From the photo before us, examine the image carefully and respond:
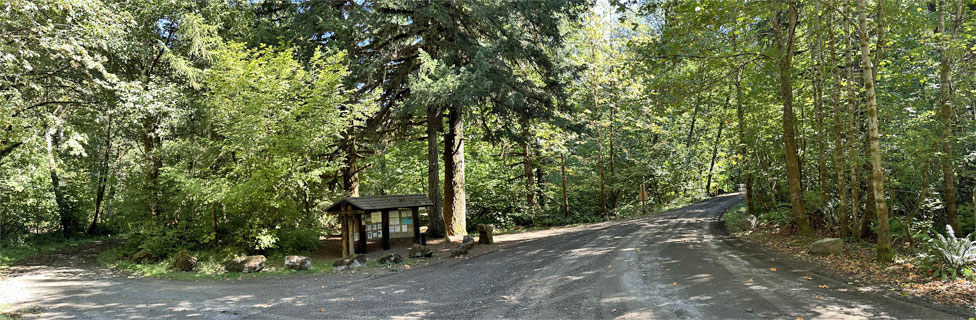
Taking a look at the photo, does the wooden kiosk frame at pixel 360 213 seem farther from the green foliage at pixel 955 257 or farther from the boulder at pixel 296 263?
the green foliage at pixel 955 257

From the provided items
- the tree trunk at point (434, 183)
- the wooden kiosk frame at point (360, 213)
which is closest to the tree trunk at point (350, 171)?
the tree trunk at point (434, 183)

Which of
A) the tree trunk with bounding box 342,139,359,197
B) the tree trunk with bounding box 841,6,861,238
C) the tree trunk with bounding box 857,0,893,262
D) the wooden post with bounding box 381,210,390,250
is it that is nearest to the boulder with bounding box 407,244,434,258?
the wooden post with bounding box 381,210,390,250

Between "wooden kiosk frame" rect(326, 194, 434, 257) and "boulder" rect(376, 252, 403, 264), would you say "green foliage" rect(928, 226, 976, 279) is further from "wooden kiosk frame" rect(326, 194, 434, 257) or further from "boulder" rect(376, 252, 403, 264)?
"wooden kiosk frame" rect(326, 194, 434, 257)

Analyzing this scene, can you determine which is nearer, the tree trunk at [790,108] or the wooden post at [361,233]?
the tree trunk at [790,108]

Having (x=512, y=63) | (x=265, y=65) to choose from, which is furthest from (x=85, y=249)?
(x=512, y=63)

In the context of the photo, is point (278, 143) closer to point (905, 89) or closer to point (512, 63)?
point (512, 63)

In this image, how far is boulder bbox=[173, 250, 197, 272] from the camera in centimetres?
1076

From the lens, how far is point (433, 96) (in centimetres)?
1162

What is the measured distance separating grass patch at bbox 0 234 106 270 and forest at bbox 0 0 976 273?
42 cm

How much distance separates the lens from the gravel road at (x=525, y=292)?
5625 mm

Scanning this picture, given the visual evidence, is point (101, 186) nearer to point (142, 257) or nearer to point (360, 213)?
point (142, 257)

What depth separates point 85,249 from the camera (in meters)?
17.1

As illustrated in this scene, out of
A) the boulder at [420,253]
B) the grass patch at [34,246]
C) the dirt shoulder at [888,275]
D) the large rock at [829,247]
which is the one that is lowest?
the dirt shoulder at [888,275]

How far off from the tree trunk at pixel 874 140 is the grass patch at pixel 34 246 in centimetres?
1944
